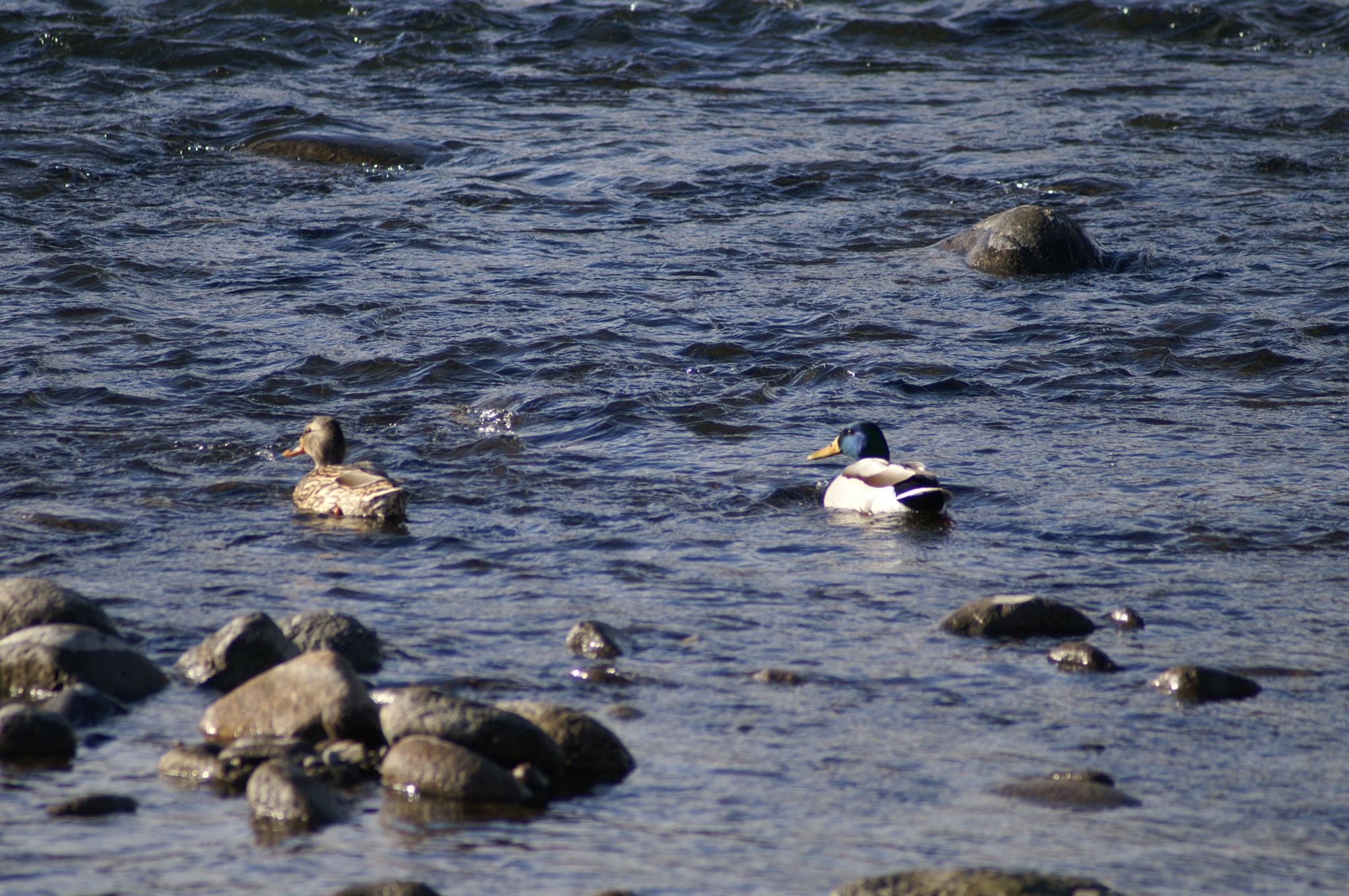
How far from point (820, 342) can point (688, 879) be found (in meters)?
6.15

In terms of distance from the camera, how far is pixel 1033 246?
1128cm

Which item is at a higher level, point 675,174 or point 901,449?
point 675,174

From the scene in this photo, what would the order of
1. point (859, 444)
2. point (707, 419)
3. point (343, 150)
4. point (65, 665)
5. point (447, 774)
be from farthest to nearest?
point (343, 150) → point (707, 419) → point (859, 444) → point (65, 665) → point (447, 774)

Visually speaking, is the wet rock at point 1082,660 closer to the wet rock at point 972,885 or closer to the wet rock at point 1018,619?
the wet rock at point 1018,619

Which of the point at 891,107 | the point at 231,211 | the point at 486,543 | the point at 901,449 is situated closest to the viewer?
the point at 486,543

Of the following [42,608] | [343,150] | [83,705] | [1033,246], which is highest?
[343,150]

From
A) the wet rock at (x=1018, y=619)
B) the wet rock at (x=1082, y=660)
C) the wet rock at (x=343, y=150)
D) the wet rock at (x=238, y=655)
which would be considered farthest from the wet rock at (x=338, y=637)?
the wet rock at (x=343, y=150)

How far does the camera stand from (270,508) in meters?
7.18

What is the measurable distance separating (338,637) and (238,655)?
0.32m

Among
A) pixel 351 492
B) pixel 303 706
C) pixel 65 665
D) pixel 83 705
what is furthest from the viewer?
pixel 351 492

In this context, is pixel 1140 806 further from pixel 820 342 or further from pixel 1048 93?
pixel 1048 93

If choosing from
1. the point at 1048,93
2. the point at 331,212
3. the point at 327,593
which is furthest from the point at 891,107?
the point at 327,593

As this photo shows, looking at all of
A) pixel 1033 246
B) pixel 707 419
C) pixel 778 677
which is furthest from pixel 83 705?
pixel 1033 246

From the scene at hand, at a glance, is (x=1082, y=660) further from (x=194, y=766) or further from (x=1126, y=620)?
(x=194, y=766)
